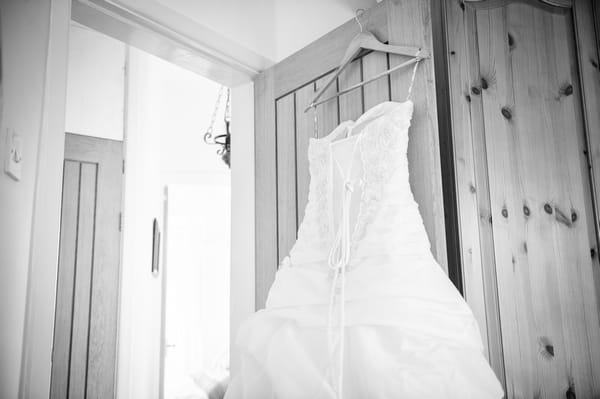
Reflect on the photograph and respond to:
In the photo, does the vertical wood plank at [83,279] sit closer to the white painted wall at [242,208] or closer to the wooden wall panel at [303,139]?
the white painted wall at [242,208]

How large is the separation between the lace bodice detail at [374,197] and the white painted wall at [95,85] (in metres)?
1.75

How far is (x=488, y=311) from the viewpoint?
3.84 feet

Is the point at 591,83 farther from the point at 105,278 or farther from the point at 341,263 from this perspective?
the point at 105,278

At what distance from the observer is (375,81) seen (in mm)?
1293

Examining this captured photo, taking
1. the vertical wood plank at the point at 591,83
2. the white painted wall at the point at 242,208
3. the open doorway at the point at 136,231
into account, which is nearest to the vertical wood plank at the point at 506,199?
the vertical wood plank at the point at 591,83

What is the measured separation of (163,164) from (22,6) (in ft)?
8.92

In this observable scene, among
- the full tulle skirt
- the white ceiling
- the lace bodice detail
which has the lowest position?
the full tulle skirt

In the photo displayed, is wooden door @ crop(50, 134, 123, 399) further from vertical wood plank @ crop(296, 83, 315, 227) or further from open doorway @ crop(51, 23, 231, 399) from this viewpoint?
vertical wood plank @ crop(296, 83, 315, 227)

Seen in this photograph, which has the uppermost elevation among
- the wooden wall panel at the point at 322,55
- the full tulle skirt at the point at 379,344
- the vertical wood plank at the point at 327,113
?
the wooden wall panel at the point at 322,55

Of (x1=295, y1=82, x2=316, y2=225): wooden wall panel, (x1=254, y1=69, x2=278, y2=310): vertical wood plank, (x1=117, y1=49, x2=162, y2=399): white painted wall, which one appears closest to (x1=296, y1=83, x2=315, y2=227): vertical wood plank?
(x1=295, y1=82, x2=316, y2=225): wooden wall panel

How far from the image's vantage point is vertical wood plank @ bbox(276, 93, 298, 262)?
1.56 metres

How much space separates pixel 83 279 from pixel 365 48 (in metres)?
1.95

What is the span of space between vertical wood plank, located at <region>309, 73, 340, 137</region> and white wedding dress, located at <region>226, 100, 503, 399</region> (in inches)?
6.7

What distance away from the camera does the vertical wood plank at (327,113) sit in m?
1.43
